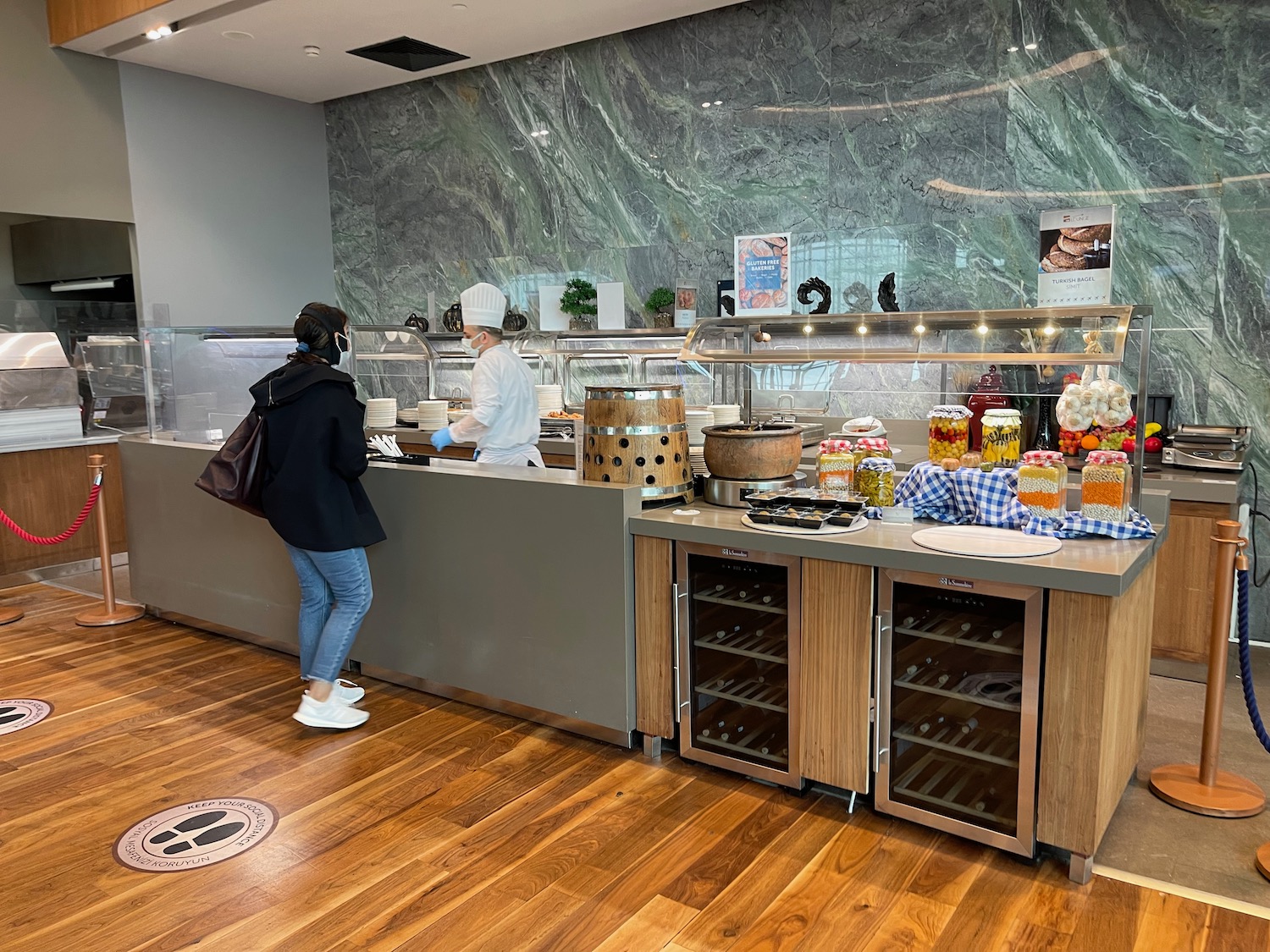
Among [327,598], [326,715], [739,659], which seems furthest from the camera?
[327,598]

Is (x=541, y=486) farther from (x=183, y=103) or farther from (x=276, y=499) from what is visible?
(x=183, y=103)

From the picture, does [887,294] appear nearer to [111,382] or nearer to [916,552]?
[916,552]

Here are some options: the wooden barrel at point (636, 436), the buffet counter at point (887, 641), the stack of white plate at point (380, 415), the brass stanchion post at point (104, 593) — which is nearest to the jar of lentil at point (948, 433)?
the buffet counter at point (887, 641)

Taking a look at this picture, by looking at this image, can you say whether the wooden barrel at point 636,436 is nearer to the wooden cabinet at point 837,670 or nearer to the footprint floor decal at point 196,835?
the wooden cabinet at point 837,670

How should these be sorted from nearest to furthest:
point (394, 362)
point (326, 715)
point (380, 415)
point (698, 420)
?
point (326, 715)
point (698, 420)
point (380, 415)
point (394, 362)

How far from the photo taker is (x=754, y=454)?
11.4 feet

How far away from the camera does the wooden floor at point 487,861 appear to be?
2.43 meters

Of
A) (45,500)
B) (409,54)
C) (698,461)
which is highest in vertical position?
(409,54)

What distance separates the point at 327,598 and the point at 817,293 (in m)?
3.63

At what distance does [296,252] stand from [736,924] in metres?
7.56

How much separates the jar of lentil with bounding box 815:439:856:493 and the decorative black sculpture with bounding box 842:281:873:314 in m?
2.71

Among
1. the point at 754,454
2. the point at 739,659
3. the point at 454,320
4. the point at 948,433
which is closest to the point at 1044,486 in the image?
the point at 948,433

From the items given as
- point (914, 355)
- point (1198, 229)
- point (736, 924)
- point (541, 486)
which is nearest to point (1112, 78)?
point (1198, 229)

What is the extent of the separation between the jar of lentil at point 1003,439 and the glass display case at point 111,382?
5732 millimetres
